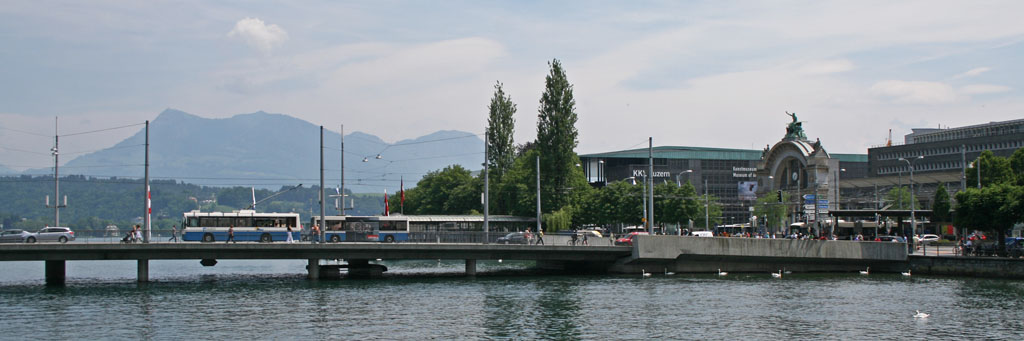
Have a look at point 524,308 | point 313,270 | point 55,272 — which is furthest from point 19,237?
point 524,308

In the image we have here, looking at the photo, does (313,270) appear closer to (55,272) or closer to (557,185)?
(55,272)

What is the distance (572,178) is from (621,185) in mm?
9896

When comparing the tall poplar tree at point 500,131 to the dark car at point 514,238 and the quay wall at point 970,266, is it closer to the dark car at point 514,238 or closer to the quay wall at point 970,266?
the dark car at point 514,238

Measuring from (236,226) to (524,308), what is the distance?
135 ft

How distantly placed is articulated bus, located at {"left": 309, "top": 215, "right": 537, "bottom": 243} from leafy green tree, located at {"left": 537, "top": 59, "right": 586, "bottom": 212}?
5.25 meters

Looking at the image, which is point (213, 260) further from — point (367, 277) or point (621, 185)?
point (621, 185)

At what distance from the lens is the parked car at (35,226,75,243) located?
6931 centimetres

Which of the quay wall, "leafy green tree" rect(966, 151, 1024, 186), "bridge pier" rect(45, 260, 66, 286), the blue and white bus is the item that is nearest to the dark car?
the blue and white bus

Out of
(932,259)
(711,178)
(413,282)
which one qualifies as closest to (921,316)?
(932,259)

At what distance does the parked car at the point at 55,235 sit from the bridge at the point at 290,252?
460 cm

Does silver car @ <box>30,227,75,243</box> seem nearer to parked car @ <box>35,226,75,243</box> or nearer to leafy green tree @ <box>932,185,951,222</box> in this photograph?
parked car @ <box>35,226,75,243</box>

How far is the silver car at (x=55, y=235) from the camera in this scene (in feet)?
228

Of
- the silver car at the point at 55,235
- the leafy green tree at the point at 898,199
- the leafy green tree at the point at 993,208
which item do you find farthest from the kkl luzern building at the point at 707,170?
the silver car at the point at 55,235

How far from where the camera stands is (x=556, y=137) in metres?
102
